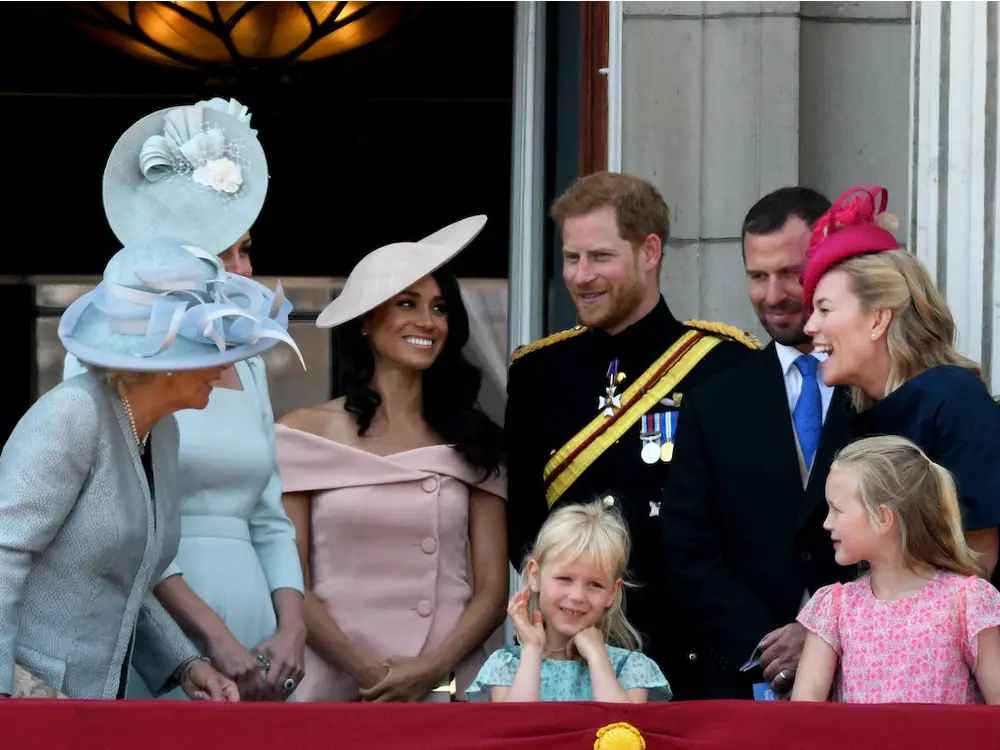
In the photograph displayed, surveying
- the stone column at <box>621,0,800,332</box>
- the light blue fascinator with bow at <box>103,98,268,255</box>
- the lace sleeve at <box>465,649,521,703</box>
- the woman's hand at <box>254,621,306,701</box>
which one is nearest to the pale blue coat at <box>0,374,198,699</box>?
the woman's hand at <box>254,621,306,701</box>

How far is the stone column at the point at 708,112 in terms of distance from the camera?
5.41 metres

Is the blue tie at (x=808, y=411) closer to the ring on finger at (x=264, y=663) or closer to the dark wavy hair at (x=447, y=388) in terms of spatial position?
the dark wavy hair at (x=447, y=388)

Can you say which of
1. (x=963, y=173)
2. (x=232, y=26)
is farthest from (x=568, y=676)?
(x=232, y=26)

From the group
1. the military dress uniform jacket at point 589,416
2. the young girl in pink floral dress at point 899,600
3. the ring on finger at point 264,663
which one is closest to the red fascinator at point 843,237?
the young girl in pink floral dress at point 899,600

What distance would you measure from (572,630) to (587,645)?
5 centimetres

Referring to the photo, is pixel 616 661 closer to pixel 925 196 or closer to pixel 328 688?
pixel 328 688

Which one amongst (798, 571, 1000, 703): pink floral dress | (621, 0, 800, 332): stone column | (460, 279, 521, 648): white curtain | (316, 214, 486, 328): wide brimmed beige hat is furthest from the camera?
(460, 279, 521, 648): white curtain

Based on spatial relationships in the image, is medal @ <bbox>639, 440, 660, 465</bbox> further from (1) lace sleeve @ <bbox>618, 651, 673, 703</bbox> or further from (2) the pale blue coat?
(2) the pale blue coat

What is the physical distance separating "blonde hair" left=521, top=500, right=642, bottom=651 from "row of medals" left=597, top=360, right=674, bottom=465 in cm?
41

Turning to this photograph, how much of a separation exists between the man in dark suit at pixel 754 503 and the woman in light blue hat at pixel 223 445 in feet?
2.54

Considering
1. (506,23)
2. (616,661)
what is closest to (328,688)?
(616,661)

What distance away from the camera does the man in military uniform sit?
14.5ft

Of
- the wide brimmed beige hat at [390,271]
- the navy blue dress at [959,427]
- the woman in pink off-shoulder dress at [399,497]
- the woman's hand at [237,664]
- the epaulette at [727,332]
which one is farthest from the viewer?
the epaulette at [727,332]

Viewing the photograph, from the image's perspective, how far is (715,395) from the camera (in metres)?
4.16
